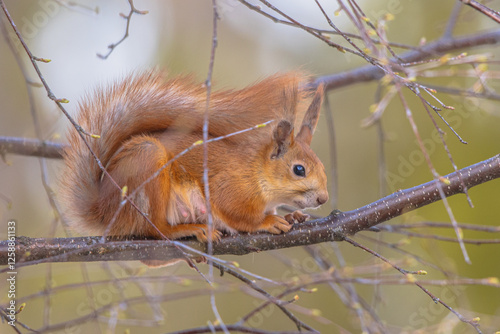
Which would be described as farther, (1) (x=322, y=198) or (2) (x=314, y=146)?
(2) (x=314, y=146)

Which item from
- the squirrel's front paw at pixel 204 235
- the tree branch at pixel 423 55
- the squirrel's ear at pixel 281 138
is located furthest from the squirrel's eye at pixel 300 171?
the tree branch at pixel 423 55

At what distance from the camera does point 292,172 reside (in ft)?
7.42

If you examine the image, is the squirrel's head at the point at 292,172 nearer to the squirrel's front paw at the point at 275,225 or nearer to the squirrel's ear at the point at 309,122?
the squirrel's ear at the point at 309,122

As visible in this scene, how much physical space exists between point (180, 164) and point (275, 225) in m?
0.44

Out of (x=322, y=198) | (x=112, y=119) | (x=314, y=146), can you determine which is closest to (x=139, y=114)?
(x=112, y=119)

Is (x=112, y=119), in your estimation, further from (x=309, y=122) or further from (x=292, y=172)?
(x=309, y=122)

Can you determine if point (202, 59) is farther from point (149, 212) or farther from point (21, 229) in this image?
point (149, 212)

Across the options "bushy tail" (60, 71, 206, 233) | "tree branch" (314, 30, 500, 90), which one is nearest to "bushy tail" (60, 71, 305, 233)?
"bushy tail" (60, 71, 206, 233)

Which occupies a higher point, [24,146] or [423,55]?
[423,55]

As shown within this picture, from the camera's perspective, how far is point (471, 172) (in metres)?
1.96

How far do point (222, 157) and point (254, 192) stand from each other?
0.66ft

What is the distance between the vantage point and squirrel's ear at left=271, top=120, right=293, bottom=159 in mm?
2227

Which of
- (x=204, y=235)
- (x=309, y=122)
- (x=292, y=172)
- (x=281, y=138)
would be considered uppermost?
(x=309, y=122)

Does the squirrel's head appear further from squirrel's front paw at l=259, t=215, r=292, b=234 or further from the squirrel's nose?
squirrel's front paw at l=259, t=215, r=292, b=234
